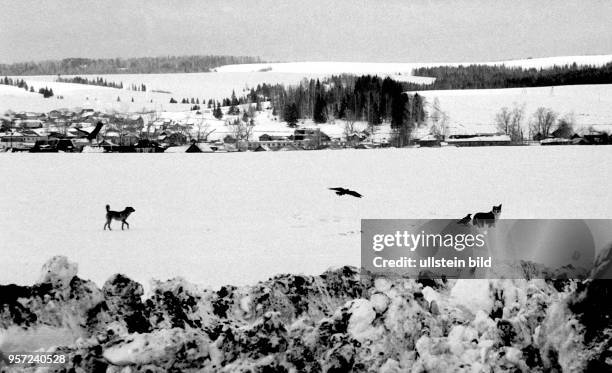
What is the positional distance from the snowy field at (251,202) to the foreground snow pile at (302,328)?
0.39 metres

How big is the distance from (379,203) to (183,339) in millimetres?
2459

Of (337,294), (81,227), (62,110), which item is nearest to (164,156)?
(62,110)

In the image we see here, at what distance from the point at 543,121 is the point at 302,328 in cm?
303

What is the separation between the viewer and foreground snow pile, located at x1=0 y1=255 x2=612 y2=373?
215 cm

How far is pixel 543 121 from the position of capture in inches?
177

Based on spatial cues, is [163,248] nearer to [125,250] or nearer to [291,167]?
[125,250]

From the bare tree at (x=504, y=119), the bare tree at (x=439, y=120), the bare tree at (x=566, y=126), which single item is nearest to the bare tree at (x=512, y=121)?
the bare tree at (x=504, y=119)

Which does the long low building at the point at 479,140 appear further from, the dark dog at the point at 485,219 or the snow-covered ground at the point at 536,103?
the dark dog at the point at 485,219

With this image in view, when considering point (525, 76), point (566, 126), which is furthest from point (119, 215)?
point (566, 126)

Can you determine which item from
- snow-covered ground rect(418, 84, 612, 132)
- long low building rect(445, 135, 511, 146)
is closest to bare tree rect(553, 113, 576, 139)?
snow-covered ground rect(418, 84, 612, 132)

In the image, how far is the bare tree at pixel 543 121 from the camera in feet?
14.6

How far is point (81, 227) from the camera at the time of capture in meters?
4.18

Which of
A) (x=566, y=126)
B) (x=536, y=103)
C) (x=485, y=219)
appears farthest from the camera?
(x=536, y=103)

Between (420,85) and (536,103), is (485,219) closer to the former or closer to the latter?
(536,103)
